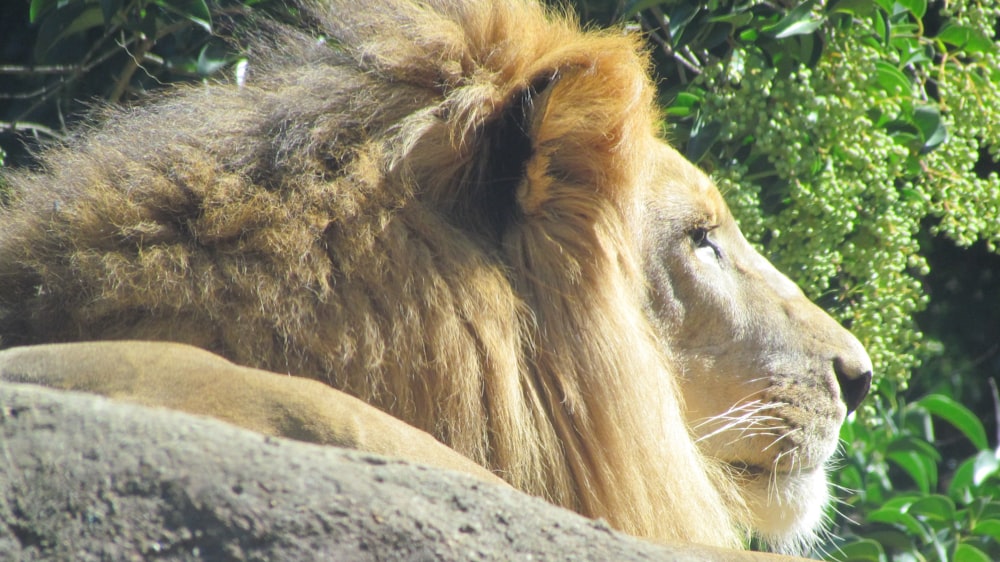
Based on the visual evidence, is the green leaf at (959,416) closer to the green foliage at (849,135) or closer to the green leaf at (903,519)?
the green foliage at (849,135)

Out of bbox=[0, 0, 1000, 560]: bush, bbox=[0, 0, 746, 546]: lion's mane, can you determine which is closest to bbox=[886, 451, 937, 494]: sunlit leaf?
bbox=[0, 0, 1000, 560]: bush

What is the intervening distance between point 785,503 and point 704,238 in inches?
26.3

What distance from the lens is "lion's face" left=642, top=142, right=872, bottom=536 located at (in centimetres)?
244

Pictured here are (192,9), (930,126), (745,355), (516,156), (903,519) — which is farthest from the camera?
(903,519)

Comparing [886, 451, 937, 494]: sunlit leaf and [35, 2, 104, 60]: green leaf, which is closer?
[35, 2, 104, 60]: green leaf

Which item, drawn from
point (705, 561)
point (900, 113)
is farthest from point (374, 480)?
point (900, 113)

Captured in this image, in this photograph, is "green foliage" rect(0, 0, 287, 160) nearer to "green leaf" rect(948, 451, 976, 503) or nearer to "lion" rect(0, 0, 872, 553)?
"lion" rect(0, 0, 872, 553)

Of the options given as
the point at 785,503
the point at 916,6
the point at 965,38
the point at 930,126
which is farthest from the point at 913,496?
the point at 916,6

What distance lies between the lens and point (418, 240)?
2008 millimetres

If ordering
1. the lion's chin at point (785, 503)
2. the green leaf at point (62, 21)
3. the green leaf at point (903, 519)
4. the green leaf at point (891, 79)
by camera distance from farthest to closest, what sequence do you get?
the green leaf at point (903, 519) → the green leaf at point (891, 79) → the green leaf at point (62, 21) → the lion's chin at point (785, 503)

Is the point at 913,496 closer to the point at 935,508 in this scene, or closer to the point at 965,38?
the point at 935,508

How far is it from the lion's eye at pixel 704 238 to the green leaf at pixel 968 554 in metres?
1.54

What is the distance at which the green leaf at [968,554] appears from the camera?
3.38 meters

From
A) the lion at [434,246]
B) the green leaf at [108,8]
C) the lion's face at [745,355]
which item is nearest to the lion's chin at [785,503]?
the lion's face at [745,355]
